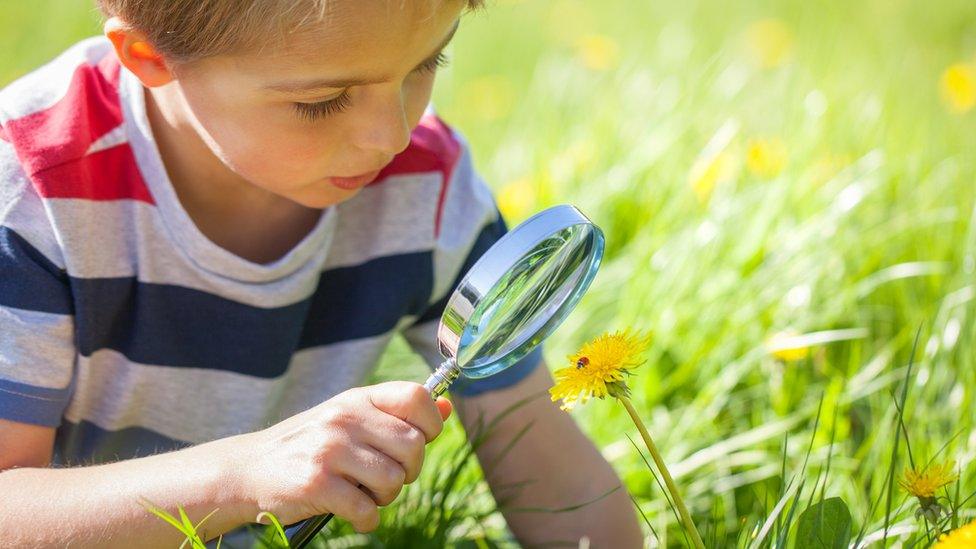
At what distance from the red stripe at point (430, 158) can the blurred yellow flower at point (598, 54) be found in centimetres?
143

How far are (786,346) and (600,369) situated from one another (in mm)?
747

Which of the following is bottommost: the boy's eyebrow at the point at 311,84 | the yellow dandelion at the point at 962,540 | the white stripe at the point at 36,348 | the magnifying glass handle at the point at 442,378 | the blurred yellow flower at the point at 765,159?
the blurred yellow flower at the point at 765,159

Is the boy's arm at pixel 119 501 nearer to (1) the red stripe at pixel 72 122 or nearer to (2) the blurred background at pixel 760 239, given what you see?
(1) the red stripe at pixel 72 122

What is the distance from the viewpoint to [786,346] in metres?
1.63

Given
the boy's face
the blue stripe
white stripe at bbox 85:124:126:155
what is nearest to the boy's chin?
the boy's face

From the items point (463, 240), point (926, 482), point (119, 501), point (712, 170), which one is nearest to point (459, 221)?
point (463, 240)

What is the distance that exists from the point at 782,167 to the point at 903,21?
66.4 inches

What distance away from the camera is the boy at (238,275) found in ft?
3.54

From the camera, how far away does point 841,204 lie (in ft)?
6.48

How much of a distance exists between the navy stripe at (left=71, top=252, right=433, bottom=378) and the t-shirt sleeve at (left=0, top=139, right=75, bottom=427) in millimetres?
31

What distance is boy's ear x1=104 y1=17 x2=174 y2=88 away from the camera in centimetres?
120

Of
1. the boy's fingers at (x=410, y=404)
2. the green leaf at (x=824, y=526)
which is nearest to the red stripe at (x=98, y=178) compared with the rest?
the boy's fingers at (x=410, y=404)

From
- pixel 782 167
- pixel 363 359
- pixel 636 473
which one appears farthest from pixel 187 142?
pixel 782 167

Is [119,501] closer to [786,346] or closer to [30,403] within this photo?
[30,403]
